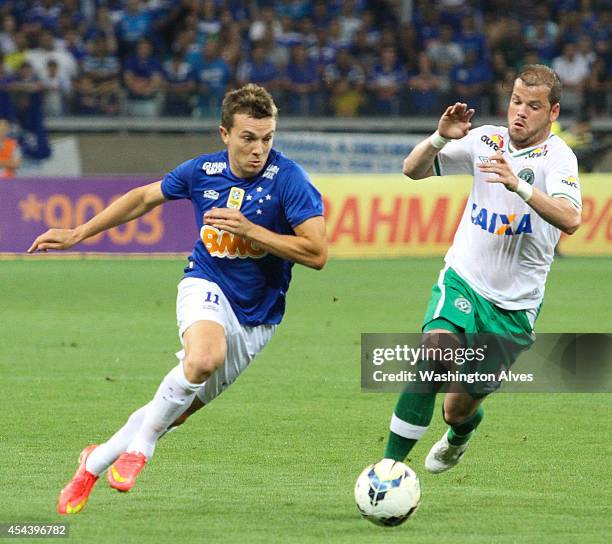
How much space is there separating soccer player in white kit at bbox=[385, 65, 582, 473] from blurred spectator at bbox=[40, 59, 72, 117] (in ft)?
59.8

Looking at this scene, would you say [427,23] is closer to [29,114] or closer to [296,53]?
[296,53]

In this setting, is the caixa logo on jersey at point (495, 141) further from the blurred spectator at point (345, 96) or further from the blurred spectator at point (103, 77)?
the blurred spectator at point (103, 77)

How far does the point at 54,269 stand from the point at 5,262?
3.63 feet

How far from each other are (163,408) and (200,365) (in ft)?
0.94

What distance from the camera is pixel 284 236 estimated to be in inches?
241

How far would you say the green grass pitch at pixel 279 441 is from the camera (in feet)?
19.6

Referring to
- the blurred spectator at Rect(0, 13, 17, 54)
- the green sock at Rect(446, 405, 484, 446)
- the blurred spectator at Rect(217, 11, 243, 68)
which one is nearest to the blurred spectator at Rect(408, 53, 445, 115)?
the blurred spectator at Rect(217, 11, 243, 68)

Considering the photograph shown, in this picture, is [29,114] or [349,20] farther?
[349,20]

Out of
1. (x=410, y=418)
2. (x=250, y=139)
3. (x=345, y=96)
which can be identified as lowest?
(x=345, y=96)

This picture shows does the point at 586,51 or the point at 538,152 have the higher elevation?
the point at 538,152

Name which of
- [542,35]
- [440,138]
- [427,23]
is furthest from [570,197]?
[427,23]

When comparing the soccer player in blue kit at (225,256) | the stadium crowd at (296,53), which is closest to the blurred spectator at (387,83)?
the stadium crowd at (296,53)

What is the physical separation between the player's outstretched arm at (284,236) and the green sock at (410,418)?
81 centimetres

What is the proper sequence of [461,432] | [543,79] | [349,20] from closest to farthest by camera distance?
1. [543,79]
2. [461,432]
3. [349,20]
